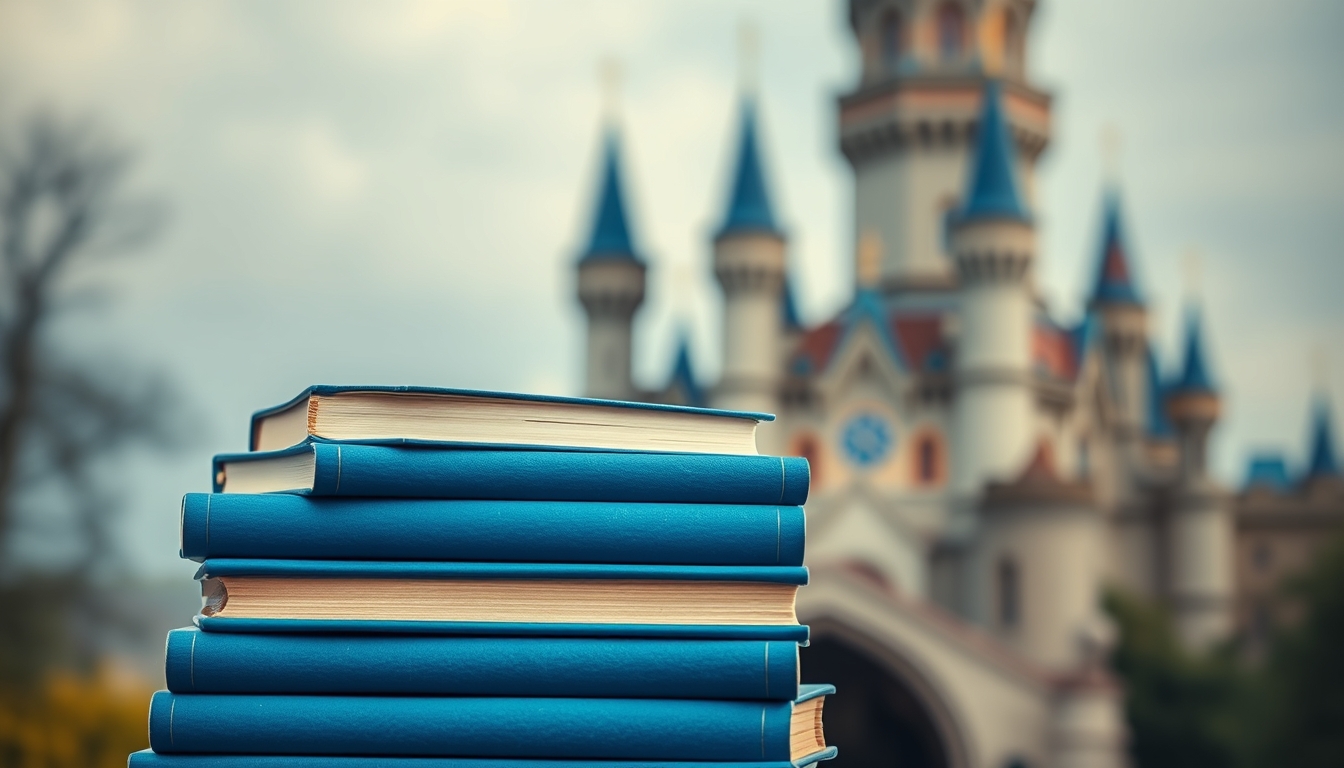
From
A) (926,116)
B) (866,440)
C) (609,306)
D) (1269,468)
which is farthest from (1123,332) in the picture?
(1269,468)

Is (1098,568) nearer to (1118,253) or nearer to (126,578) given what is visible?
(1118,253)

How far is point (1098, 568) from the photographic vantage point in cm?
3862

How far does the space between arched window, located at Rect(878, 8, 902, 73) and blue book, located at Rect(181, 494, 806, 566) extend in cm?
4313

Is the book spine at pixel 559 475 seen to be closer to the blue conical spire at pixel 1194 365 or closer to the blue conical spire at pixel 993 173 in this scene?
the blue conical spire at pixel 993 173

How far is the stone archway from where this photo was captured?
3528 centimetres

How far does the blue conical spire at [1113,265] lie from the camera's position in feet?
156

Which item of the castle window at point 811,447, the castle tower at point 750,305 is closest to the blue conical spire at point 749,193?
the castle tower at point 750,305

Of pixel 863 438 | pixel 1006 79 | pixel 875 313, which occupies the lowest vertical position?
pixel 863 438

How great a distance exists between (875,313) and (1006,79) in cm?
749

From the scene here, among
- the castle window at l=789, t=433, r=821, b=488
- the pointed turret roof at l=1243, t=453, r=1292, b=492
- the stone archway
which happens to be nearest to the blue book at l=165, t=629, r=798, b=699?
the stone archway

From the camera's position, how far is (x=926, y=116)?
4416cm

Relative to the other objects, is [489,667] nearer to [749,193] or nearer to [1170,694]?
[1170,694]

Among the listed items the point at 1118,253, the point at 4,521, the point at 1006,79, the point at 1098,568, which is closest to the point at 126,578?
the point at 4,521

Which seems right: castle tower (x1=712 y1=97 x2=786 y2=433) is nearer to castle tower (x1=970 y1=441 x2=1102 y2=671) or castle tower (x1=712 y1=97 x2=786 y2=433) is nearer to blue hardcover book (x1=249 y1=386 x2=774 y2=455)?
castle tower (x1=970 y1=441 x2=1102 y2=671)
